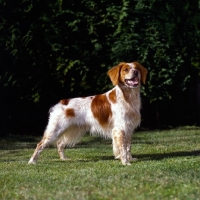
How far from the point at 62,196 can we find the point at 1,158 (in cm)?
460

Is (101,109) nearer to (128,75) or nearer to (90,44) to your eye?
(128,75)

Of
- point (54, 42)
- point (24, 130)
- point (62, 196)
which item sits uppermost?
point (54, 42)

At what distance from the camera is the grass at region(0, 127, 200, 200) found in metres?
5.56

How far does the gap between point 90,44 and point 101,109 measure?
5.33m

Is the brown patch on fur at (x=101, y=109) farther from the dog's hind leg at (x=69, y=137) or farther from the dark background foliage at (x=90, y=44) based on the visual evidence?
the dark background foliage at (x=90, y=44)

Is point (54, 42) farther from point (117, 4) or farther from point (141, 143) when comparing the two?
point (141, 143)

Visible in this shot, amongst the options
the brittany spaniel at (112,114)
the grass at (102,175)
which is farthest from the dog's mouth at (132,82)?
the grass at (102,175)

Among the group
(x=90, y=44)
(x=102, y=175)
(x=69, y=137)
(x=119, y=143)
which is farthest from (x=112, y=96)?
(x=90, y=44)

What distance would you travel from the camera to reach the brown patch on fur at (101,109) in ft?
28.7

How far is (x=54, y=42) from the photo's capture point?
44.9 feet

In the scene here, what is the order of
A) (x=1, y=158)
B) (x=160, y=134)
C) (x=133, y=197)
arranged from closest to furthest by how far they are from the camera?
1. (x=133, y=197)
2. (x=1, y=158)
3. (x=160, y=134)

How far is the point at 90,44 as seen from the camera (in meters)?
13.9

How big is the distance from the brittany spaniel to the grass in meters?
0.36

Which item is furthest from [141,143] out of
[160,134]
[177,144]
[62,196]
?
[62,196]
